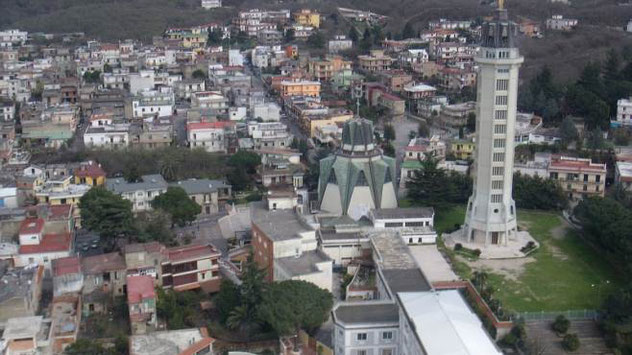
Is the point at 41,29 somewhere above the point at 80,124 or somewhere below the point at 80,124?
above

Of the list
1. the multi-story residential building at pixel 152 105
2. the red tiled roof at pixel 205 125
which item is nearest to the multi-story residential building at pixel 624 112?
the red tiled roof at pixel 205 125

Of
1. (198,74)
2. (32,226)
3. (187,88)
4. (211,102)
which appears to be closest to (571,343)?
(32,226)

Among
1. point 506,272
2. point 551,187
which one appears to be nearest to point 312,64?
point 551,187

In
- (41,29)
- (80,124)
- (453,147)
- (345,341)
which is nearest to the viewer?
(345,341)

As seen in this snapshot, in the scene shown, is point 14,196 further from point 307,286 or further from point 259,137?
point 307,286

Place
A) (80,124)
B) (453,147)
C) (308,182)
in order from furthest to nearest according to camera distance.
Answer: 1. (80,124)
2. (453,147)
3. (308,182)

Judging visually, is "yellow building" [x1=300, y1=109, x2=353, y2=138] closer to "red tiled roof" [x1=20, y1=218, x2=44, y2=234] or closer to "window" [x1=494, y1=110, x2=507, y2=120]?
"window" [x1=494, y1=110, x2=507, y2=120]
